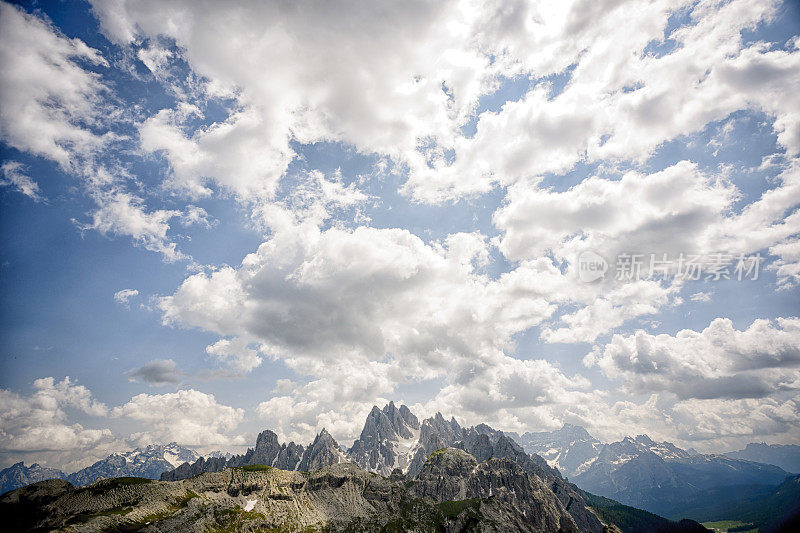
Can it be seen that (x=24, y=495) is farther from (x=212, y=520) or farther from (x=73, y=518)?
(x=212, y=520)

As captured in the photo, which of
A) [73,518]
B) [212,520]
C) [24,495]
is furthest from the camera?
[212,520]

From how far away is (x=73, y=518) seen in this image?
552 ft

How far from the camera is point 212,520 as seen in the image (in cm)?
19900

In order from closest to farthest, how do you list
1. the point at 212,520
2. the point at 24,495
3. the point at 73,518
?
the point at 73,518, the point at 24,495, the point at 212,520

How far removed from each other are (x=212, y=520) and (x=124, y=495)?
Answer: 47.2 m

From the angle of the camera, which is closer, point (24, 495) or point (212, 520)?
point (24, 495)

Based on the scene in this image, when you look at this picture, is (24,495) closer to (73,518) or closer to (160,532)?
(73,518)

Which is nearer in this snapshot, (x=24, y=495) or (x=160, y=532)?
(x=160, y=532)

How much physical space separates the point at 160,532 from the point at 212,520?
33.0 m

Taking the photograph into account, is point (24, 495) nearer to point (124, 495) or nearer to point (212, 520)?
point (124, 495)

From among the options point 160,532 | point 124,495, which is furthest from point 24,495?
point 160,532

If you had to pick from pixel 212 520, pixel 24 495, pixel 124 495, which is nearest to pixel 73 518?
pixel 124 495

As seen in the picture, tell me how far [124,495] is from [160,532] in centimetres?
4470

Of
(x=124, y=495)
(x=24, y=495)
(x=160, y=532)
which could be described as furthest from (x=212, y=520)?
(x=24, y=495)
